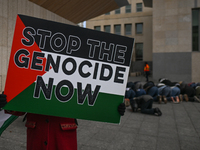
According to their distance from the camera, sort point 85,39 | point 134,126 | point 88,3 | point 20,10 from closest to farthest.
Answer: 1. point 85,39
2. point 134,126
3. point 20,10
4. point 88,3

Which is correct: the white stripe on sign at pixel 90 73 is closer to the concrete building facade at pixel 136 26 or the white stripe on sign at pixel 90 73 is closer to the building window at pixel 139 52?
the concrete building facade at pixel 136 26

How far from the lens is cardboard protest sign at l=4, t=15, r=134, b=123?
85.0 inches

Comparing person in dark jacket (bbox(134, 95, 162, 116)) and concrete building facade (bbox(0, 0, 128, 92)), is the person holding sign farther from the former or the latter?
concrete building facade (bbox(0, 0, 128, 92))

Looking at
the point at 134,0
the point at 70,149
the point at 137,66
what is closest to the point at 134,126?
the point at 70,149

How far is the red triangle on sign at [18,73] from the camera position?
2.12 m

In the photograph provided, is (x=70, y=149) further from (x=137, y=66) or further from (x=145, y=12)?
(x=145, y=12)

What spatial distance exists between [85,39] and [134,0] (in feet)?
120

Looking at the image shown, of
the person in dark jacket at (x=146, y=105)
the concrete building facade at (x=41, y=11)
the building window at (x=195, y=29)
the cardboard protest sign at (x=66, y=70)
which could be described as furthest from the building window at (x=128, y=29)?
the cardboard protest sign at (x=66, y=70)

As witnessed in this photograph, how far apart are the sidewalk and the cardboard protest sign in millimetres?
2362

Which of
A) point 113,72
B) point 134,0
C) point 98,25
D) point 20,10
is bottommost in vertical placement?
point 113,72

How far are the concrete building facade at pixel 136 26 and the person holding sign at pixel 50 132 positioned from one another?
3153 cm

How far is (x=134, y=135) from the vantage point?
5086 mm

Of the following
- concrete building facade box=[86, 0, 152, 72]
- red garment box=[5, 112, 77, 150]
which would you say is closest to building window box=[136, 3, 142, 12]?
concrete building facade box=[86, 0, 152, 72]

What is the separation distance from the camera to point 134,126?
5926 millimetres
